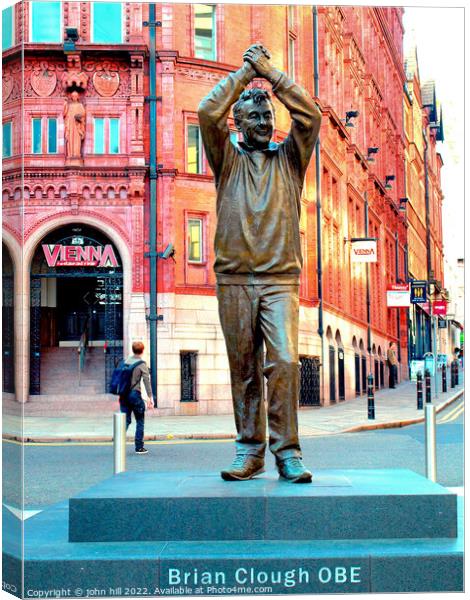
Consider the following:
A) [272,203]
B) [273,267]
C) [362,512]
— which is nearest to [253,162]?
[272,203]

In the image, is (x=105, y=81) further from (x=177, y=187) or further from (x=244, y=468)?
(x=244, y=468)

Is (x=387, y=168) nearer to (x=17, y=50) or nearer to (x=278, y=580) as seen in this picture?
(x=17, y=50)

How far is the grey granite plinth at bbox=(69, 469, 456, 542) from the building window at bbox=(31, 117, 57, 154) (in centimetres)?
1801

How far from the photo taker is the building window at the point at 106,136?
2281 centimetres

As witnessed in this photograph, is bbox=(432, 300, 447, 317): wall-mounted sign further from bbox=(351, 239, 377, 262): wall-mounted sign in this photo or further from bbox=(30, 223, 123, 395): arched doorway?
bbox=(30, 223, 123, 395): arched doorway

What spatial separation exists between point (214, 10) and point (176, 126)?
3.25 meters

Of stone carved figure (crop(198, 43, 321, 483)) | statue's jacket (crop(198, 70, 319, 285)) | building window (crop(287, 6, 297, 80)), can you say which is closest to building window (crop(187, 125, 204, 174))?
building window (crop(287, 6, 297, 80))

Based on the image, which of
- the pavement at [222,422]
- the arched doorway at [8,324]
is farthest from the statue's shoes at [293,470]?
the pavement at [222,422]

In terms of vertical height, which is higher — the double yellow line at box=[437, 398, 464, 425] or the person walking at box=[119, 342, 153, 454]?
the person walking at box=[119, 342, 153, 454]

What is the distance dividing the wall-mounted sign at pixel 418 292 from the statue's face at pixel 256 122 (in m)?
7.41

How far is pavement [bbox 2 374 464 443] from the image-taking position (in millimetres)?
16484

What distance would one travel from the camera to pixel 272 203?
6.18 m

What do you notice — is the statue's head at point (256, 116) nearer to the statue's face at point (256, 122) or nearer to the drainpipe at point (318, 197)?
the statue's face at point (256, 122)

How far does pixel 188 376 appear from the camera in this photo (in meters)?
21.0
